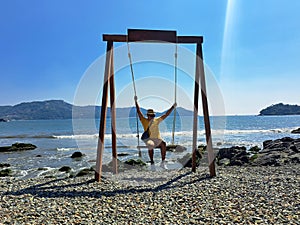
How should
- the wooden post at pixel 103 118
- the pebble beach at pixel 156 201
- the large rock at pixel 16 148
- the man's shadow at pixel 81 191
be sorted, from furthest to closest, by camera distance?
the large rock at pixel 16 148 < the wooden post at pixel 103 118 < the man's shadow at pixel 81 191 < the pebble beach at pixel 156 201

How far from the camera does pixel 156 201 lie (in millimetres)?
5680

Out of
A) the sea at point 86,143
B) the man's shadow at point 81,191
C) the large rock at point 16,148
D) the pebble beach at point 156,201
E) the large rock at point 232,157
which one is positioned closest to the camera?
the pebble beach at point 156,201

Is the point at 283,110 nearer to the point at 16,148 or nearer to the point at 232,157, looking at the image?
the point at 16,148

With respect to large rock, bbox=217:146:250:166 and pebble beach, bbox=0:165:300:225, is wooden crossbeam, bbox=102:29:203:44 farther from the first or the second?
large rock, bbox=217:146:250:166

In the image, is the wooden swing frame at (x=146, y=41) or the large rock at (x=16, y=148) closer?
the wooden swing frame at (x=146, y=41)

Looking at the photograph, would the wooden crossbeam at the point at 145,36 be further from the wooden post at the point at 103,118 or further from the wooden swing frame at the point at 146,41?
the wooden post at the point at 103,118

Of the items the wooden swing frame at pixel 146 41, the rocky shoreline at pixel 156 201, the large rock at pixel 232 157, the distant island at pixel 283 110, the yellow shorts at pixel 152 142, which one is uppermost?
the distant island at pixel 283 110

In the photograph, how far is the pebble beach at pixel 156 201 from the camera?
183 inches

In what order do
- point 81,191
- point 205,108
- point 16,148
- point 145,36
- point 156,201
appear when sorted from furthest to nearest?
point 16,148 → point 205,108 → point 145,36 → point 81,191 → point 156,201

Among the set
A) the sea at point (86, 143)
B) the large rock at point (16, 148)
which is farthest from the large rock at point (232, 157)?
the large rock at point (16, 148)

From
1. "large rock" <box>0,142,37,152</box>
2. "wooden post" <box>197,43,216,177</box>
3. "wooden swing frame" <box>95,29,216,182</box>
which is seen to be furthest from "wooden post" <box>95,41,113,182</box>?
"large rock" <box>0,142,37,152</box>

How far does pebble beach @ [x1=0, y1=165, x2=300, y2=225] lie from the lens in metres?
4.66

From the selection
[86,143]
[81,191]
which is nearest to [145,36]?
[81,191]

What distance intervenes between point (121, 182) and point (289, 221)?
4.26 m
